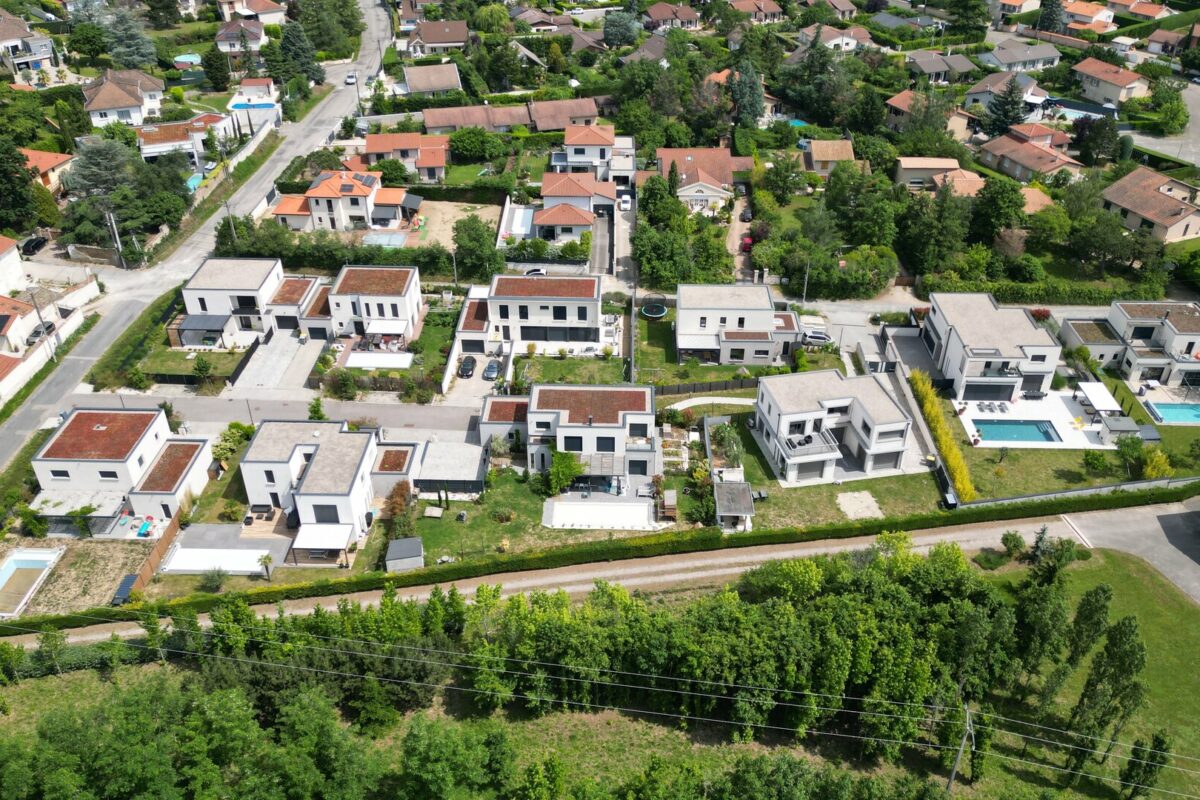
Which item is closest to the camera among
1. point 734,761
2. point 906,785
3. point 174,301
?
point 906,785

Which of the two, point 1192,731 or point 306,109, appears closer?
point 1192,731

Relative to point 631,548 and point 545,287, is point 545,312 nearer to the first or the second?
point 545,287

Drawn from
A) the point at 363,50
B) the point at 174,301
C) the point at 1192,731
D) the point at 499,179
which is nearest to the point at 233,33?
the point at 363,50

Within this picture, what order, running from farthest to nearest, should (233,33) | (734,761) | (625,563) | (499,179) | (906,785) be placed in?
(233,33)
(499,179)
(625,563)
(734,761)
(906,785)

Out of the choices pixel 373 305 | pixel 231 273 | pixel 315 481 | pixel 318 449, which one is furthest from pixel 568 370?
pixel 231 273

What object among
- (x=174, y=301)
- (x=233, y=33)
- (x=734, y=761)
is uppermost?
(x=233, y=33)

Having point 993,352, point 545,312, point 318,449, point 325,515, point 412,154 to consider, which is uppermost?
point 412,154

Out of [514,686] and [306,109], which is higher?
[306,109]

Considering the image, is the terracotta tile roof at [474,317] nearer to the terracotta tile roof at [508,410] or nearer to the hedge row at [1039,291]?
the terracotta tile roof at [508,410]

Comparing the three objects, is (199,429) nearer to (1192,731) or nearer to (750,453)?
(750,453)
